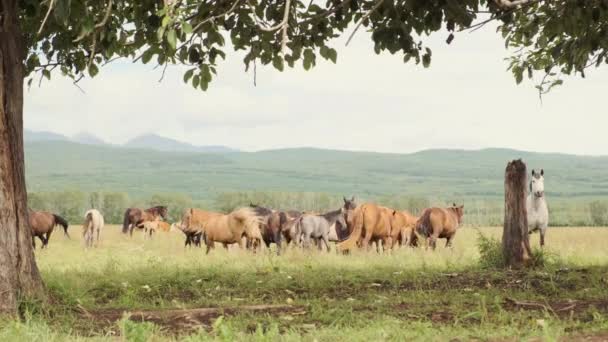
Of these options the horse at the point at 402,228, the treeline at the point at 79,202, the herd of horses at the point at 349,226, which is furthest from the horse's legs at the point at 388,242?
the treeline at the point at 79,202

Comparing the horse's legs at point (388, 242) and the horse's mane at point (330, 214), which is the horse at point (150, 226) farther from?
the horse's legs at point (388, 242)

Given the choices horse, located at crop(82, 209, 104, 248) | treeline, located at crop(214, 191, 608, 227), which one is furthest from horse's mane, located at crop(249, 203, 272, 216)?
treeline, located at crop(214, 191, 608, 227)

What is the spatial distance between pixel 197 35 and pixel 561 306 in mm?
6794

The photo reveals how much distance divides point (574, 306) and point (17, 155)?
8.41 meters

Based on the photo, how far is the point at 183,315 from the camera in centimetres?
1239

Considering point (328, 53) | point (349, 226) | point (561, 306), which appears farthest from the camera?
point (349, 226)

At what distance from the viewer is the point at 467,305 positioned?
1362cm

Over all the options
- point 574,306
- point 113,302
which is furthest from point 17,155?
point 574,306

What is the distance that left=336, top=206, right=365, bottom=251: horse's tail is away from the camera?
86.7 feet

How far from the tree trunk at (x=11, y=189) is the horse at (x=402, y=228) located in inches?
714

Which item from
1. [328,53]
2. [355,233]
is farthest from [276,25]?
[355,233]

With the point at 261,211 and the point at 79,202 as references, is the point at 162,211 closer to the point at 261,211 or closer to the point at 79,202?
the point at 261,211

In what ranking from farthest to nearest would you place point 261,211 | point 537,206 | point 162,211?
1. point 162,211
2. point 261,211
3. point 537,206

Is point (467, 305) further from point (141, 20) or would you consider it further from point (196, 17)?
point (141, 20)
